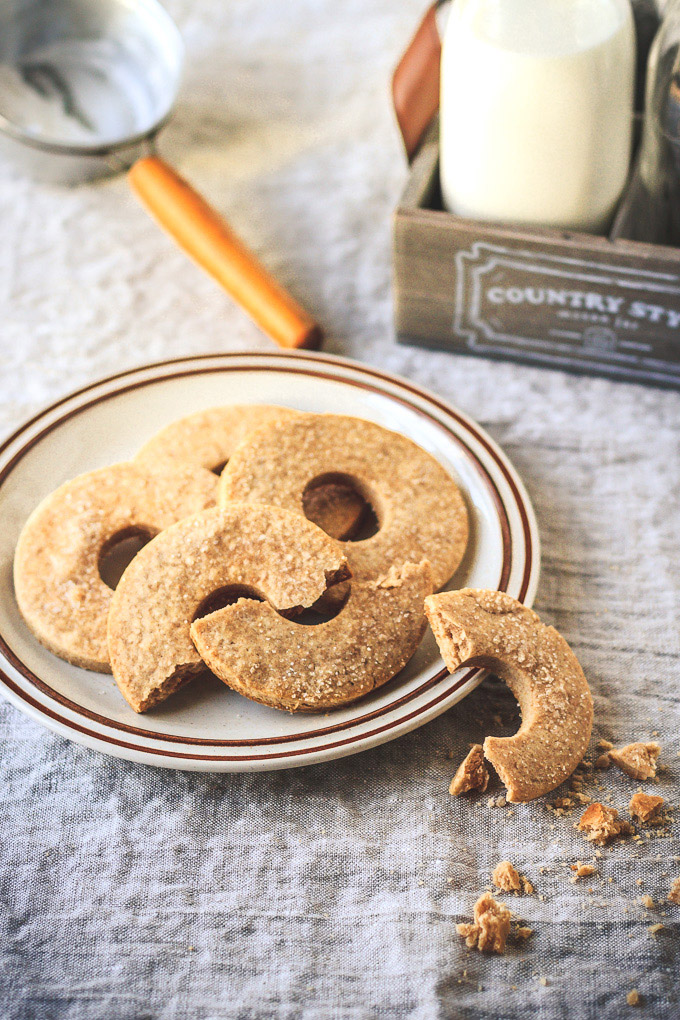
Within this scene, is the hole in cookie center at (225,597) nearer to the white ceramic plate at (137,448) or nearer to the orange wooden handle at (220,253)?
the white ceramic plate at (137,448)

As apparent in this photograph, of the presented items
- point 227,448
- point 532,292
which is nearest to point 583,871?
point 227,448

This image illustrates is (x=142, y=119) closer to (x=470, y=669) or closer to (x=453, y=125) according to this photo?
(x=453, y=125)

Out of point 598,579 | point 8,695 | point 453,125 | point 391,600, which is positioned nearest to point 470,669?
point 391,600

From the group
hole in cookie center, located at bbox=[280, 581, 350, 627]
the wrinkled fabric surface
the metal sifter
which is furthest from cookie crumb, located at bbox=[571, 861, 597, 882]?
the metal sifter

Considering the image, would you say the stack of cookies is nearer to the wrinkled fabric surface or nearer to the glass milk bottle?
the wrinkled fabric surface

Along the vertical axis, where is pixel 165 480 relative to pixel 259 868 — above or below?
above
